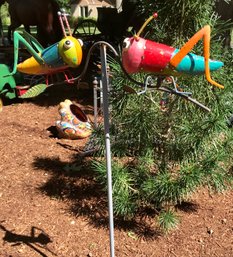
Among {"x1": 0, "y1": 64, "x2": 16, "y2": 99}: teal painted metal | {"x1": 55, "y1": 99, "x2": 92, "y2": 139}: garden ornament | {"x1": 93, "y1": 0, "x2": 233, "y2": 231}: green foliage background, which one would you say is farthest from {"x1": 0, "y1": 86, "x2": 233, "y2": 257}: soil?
{"x1": 0, "y1": 64, "x2": 16, "y2": 99}: teal painted metal

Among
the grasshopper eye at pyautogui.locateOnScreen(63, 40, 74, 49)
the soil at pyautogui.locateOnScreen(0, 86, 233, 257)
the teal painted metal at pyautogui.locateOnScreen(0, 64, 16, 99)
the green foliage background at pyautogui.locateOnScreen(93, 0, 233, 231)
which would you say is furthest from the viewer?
the teal painted metal at pyautogui.locateOnScreen(0, 64, 16, 99)

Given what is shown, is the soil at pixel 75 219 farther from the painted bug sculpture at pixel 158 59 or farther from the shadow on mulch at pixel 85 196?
the painted bug sculpture at pixel 158 59

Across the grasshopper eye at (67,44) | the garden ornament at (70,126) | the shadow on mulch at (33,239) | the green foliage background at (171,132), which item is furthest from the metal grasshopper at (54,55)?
the garden ornament at (70,126)

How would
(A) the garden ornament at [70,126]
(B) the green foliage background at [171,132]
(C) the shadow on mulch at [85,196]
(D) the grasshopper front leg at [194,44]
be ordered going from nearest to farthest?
(D) the grasshopper front leg at [194,44] < (B) the green foliage background at [171,132] < (C) the shadow on mulch at [85,196] < (A) the garden ornament at [70,126]

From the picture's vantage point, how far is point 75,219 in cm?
292

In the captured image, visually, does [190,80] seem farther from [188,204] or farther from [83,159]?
[83,159]

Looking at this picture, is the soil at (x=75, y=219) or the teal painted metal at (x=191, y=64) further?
the soil at (x=75, y=219)

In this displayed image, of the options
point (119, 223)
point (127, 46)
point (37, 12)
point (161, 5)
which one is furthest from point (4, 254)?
point (37, 12)

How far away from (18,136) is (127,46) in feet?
11.0

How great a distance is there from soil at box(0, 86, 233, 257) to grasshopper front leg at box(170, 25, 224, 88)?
1.58 metres

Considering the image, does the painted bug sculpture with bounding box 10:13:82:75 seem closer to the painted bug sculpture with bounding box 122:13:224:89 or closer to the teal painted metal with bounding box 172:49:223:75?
the painted bug sculpture with bounding box 122:13:224:89

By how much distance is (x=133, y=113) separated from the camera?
2.52m

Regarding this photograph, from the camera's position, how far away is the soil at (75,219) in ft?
8.54

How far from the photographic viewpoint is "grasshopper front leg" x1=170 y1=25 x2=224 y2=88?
145 cm
